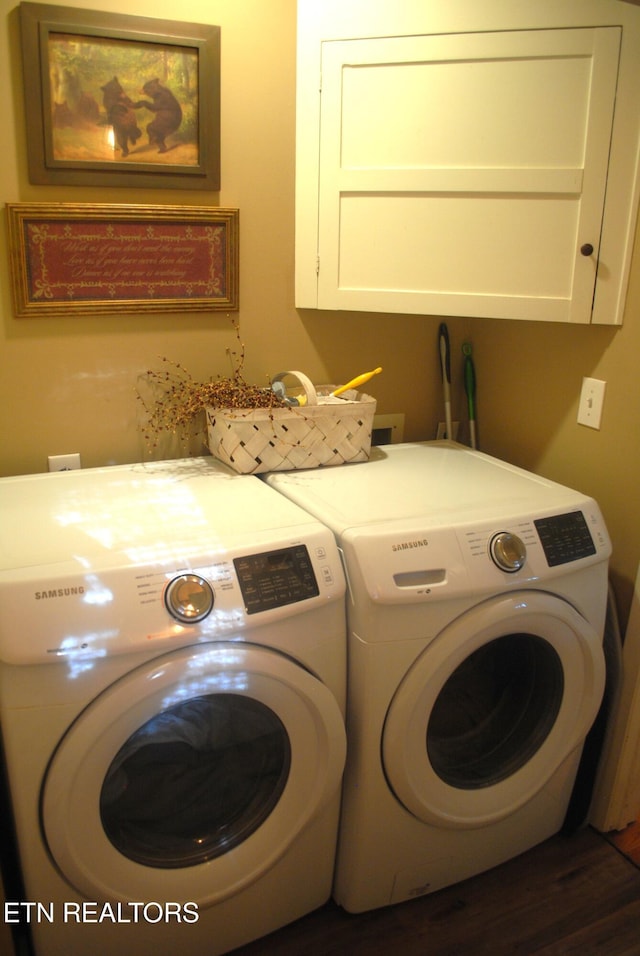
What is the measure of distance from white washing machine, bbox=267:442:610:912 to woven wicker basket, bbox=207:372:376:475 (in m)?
0.05

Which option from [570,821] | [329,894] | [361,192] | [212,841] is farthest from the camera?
[570,821]

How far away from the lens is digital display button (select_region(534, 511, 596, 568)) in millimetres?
1557

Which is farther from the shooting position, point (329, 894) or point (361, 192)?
point (361, 192)

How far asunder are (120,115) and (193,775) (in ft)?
4.64

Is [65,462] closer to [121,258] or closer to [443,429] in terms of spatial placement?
[121,258]

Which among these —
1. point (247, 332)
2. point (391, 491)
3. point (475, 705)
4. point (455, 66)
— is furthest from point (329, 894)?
point (455, 66)

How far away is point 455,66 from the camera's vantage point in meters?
1.66

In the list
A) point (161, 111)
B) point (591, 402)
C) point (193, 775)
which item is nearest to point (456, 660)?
point (193, 775)

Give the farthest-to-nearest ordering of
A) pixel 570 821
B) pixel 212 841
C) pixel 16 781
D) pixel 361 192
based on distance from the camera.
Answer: pixel 570 821 < pixel 361 192 < pixel 212 841 < pixel 16 781

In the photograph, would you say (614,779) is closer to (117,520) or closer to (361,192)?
(117,520)

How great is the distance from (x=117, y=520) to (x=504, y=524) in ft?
2.56

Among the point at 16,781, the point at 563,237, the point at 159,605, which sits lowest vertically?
the point at 16,781

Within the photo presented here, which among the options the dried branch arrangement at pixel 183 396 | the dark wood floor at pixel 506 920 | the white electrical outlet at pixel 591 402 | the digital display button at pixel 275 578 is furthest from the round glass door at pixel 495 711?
the dried branch arrangement at pixel 183 396

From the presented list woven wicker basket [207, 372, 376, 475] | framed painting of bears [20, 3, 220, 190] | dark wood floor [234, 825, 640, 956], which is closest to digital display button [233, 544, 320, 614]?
woven wicker basket [207, 372, 376, 475]
